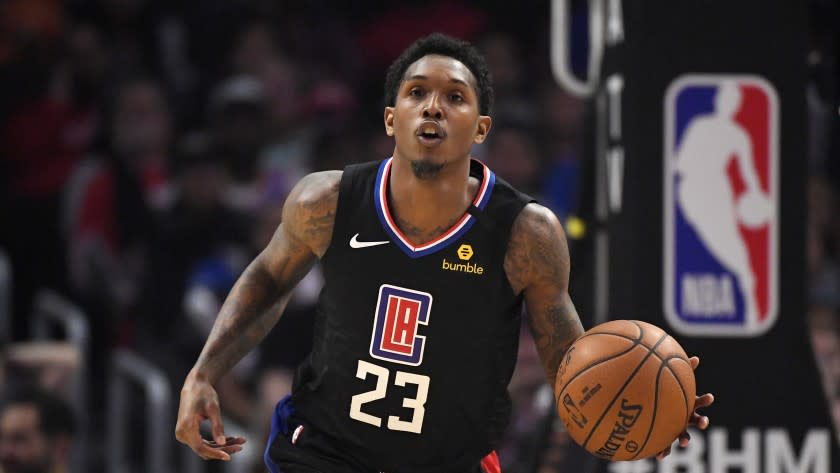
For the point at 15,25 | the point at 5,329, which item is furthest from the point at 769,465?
the point at 15,25

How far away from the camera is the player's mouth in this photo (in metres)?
3.77

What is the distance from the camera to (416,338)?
3.84 metres

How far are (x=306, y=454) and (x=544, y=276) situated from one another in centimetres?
89

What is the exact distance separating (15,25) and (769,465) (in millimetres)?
6771

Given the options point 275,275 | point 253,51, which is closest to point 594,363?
point 275,275

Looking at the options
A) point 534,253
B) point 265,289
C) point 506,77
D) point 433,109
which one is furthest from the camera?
point 506,77

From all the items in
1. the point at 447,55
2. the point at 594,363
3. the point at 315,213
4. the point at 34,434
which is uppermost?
the point at 447,55

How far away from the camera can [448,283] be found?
386 centimetres

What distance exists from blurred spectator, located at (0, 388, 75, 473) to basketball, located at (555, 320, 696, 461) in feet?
10.7

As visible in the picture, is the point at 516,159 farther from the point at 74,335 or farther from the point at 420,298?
the point at 420,298

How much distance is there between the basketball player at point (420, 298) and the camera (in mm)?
3844

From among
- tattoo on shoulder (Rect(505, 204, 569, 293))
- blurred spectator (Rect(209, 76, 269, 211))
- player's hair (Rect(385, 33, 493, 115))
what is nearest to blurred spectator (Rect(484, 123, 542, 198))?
blurred spectator (Rect(209, 76, 269, 211))

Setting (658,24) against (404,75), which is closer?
(404,75)

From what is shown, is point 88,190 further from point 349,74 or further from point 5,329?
point 349,74
